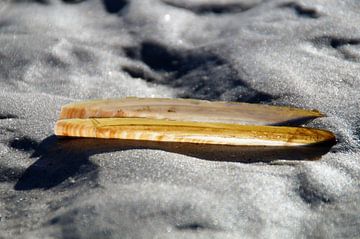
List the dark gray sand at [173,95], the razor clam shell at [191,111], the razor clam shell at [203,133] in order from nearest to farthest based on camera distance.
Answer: the dark gray sand at [173,95], the razor clam shell at [203,133], the razor clam shell at [191,111]

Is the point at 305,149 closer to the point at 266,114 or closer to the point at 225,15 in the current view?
the point at 266,114

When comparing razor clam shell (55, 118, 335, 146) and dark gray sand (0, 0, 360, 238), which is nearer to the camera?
dark gray sand (0, 0, 360, 238)

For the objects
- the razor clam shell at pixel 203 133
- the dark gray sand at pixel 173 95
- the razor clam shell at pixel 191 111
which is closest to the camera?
the dark gray sand at pixel 173 95

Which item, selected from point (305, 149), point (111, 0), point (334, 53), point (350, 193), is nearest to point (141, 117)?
point (305, 149)

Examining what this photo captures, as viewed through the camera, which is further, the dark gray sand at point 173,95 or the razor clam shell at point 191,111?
the razor clam shell at point 191,111

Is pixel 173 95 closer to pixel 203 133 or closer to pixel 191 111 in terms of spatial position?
pixel 191 111

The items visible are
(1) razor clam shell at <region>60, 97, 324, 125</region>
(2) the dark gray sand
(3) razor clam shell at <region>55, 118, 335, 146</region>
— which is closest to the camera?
(2) the dark gray sand
